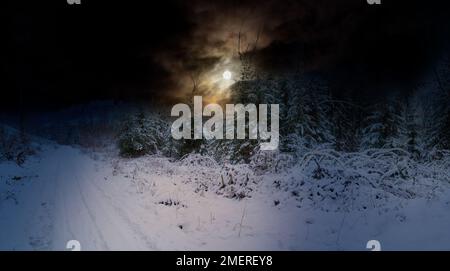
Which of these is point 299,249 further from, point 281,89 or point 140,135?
point 140,135

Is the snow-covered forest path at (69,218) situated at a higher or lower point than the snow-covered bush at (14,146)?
lower

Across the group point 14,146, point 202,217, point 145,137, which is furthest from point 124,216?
point 145,137

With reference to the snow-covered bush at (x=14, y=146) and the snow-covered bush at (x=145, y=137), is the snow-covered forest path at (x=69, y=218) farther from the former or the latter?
the snow-covered bush at (x=145, y=137)

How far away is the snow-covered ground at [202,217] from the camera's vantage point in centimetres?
812

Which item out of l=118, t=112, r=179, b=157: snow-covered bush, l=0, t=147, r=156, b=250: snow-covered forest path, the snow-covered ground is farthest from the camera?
l=118, t=112, r=179, b=157: snow-covered bush

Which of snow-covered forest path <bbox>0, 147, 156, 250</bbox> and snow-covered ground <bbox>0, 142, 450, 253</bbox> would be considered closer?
snow-covered forest path <bbox>0, 147, 156, 250</bbox>

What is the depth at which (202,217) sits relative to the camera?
972 cm

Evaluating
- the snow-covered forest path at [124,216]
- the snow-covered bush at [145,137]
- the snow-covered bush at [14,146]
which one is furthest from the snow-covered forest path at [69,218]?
the snow-covered bush at [145,137]

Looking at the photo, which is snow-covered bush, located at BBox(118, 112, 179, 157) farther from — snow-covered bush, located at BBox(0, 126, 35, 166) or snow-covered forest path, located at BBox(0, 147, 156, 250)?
snow-covered forest path, located at BBox(0, 147, 156, 250)

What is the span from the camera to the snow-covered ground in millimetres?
8125

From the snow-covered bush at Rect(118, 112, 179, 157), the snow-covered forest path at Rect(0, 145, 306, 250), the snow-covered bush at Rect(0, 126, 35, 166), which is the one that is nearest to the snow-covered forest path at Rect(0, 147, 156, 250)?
the snow-covered forest path at Rect(0, 145, 306, 250)

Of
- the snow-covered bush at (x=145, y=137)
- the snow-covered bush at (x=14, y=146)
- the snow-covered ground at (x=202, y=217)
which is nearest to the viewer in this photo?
the snow-covered ground at (x=202, y=217)

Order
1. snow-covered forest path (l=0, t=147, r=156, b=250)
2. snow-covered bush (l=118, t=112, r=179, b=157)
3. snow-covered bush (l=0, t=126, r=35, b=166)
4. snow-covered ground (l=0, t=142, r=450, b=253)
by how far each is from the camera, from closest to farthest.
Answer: snow-covered forest path (l=0, t=147, r=156, b=250) < snow-covered ground (l=0, t=142, r=450, b=253) < snow-covered bush (l=0, t=126, r=35, b=166) < snow-covered bush (l=118, t=112, r=179, b=157)
